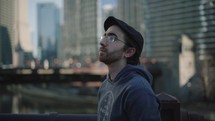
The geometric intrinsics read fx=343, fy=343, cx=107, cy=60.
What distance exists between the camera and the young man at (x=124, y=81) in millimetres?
2395

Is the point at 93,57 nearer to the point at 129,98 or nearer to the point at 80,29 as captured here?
the point at 80,29

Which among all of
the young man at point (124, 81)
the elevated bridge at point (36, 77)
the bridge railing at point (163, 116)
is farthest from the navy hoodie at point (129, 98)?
the elevated bridge at point (36, 77)

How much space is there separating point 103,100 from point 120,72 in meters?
0.28

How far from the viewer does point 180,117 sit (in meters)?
3.57

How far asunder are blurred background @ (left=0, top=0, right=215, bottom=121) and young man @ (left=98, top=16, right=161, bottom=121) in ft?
70.9

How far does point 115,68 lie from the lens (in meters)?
2.81

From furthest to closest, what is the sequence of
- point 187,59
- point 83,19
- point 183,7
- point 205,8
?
point 83,19
point 183,7
point 205,8
point 187,59

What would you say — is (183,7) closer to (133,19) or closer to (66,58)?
(133,19)

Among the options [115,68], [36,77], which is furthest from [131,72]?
[36,77]

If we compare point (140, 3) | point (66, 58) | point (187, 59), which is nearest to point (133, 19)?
point (140, 3)

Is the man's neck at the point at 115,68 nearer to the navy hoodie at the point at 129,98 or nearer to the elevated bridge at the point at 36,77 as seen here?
the navy hoodie at the point at 129,98

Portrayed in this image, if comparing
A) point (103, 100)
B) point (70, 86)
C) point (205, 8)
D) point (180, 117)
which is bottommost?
point (70, 86)

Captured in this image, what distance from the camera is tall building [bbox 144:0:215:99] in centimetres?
6201

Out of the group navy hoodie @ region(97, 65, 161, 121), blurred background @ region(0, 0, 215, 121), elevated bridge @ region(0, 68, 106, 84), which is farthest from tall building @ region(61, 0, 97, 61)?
navy hoodie @ region(97, 65, 161, 121)
